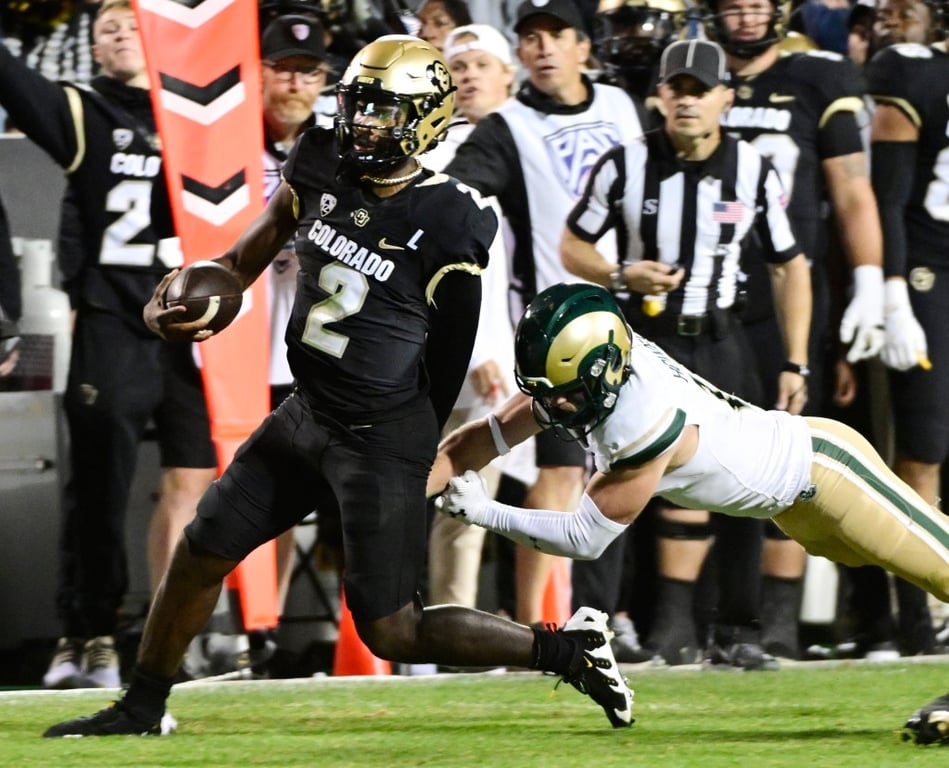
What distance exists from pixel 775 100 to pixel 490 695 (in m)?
2.35

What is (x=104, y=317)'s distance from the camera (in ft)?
19.5

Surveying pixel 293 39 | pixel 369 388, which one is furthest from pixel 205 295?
pixel 293 39

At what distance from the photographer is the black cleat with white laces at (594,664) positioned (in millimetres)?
4629

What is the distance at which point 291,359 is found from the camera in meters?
4.58

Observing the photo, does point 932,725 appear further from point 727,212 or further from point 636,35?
point 636,35

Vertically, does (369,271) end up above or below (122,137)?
above

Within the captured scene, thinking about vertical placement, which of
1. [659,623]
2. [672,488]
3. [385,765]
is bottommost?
[659,623]

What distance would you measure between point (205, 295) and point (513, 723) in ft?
4.85

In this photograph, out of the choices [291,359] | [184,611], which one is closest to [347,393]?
[291,359]

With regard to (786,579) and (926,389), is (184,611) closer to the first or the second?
(786,579)

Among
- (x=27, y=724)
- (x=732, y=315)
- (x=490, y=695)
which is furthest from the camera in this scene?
(x=732, y=315)

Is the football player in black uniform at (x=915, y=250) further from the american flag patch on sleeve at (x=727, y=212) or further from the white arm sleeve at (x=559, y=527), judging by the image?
the white arm sleeve at (x=559, y=527)

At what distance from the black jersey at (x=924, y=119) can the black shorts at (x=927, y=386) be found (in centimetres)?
9

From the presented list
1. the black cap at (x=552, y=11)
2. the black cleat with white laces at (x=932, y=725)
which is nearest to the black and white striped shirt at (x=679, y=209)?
the black cap at (x=552, y=11)
